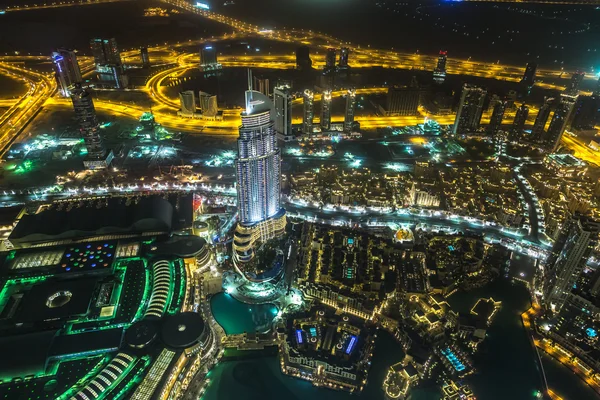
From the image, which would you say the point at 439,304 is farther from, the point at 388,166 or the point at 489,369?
the point at 388,166

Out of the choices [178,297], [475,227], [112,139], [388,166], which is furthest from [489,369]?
[112,139]

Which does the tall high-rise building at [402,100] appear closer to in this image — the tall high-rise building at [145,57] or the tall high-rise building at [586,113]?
the tall high-rise building at [586,113]

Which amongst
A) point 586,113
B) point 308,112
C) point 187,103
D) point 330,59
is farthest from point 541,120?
point 187,103

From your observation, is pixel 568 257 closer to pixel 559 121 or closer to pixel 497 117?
pixel 559 121

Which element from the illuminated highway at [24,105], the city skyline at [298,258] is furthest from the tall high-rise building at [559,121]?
the illuminated highway at [24,105]

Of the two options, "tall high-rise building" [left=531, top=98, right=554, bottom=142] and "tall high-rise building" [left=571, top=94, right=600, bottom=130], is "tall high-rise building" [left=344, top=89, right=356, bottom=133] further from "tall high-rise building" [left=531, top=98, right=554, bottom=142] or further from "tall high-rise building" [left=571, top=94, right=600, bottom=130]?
"tall high-rise building" [left=571, top=94, right=600, bottom=130]

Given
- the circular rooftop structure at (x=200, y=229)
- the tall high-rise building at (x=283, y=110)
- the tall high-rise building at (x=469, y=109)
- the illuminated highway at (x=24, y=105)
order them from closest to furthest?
the circular rooftop structure at (x=200, y=229) < the tall high-rise building at (x=283, y=110) < the illuminated highway at (x=24, y=105) < the tall high-rise building at (x=469, y=109)
